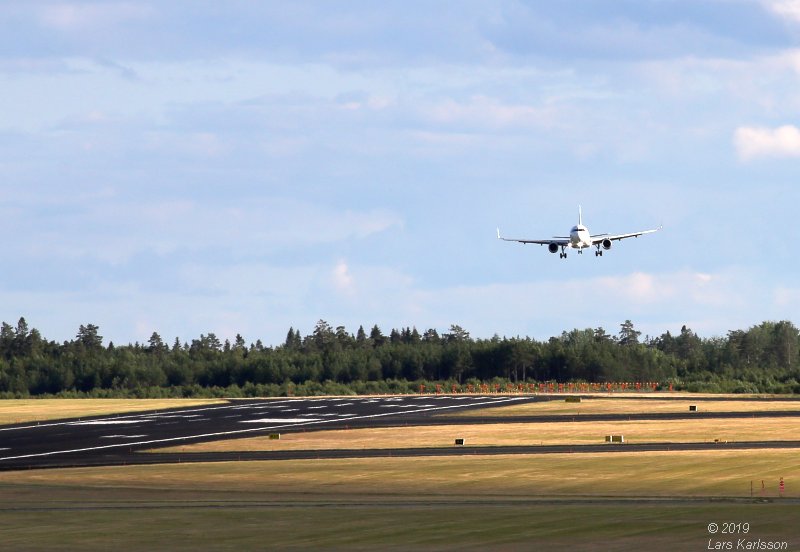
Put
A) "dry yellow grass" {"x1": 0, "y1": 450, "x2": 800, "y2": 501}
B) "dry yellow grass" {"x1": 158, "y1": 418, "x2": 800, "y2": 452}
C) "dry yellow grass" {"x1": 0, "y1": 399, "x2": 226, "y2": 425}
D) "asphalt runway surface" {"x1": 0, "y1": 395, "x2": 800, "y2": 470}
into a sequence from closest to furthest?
1. "dry yellow grass" {"x1": 0, "y1": 450, "x2": 800, "y2": 501}
2. "asphalt runway surface" {"x1": 0, "y1": 395, "x2": 800, "y2": 470}
3. "dry yellow grass" {"x1": 158, "y1": 418, "x2": 800, "y2": 452}
4. "dry yellow grass" {"x1": 0, "y1": 399, "x2": 226, "y2": 425}

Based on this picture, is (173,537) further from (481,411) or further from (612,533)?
(481,411)

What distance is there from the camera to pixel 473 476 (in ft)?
221

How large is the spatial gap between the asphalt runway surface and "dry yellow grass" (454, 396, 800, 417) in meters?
4.76

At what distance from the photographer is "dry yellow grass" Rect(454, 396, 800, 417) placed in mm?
123875

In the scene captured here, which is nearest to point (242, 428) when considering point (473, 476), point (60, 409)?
point (473, 476)

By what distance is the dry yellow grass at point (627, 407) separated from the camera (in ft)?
406

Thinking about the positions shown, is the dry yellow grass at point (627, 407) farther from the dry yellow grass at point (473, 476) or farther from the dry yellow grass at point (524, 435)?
the dry yellow grass at point (473, 476)

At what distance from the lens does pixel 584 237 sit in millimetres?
137500

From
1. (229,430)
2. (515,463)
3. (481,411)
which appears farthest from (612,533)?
(481,411)

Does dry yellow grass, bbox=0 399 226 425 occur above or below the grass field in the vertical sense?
above

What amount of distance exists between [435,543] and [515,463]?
31094 millimetres

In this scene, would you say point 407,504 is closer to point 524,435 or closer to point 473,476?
point 473,476

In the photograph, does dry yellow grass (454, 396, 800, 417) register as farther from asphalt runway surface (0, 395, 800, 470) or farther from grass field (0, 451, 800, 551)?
grass field (0, 451, 800, 551)

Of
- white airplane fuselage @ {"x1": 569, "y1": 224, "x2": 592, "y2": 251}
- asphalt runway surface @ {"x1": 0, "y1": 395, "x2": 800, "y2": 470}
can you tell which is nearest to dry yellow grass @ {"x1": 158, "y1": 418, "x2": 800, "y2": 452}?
asphalt runway surface @ {"x1": 0, "y1": 395, "x2": 800, "y2": 470}
